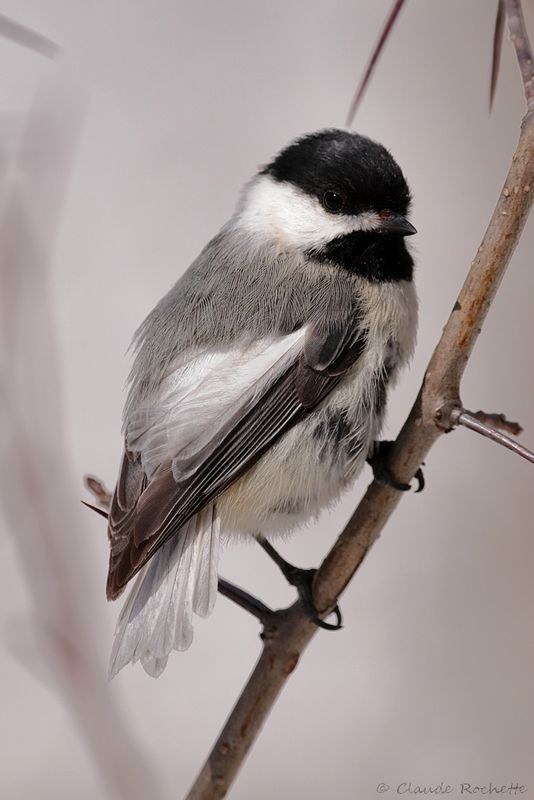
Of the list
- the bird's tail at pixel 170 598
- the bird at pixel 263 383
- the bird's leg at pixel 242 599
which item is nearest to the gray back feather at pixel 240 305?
the bird at pixel 263 383

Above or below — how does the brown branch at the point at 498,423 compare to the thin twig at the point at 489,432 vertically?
below

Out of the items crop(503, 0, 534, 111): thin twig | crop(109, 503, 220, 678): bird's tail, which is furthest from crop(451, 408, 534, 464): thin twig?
crop(109, 503, 220, 678): bird's tail

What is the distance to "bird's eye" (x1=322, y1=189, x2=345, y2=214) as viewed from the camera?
1.85 meters

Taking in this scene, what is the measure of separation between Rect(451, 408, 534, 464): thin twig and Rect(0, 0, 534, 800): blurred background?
1067mm

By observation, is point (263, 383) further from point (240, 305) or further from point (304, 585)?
point (304, 585)

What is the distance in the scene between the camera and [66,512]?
2.28m

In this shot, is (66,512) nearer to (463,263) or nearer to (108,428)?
(108,428)

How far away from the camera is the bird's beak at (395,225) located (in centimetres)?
180

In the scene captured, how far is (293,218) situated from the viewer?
192cm

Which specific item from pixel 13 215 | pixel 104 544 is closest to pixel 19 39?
pixel 13 215

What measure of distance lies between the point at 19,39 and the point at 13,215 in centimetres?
105

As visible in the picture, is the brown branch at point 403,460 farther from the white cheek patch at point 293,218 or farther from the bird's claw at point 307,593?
the white cheek patch at point 293,218

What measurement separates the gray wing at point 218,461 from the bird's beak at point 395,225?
0.63ft

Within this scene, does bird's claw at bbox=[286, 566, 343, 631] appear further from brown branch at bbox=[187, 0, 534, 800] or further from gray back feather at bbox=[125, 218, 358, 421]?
gray back feather at bbox=[125, 218, 358, 421]
